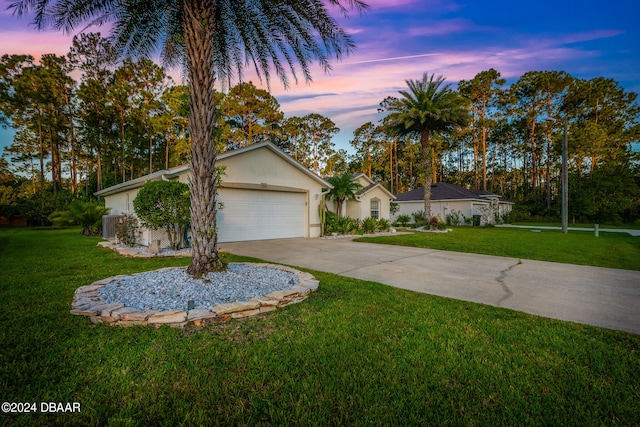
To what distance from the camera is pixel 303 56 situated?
6.61 metres

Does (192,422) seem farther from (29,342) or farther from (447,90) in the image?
(447,90)

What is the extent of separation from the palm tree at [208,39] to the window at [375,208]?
1505cm

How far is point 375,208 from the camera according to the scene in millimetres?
21312

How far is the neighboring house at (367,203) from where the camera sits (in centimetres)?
1998

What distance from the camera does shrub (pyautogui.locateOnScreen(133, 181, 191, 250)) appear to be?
8.40 meters

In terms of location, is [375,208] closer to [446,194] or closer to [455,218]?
[455,218]

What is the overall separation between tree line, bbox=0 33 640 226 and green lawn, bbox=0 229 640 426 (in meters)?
18.1

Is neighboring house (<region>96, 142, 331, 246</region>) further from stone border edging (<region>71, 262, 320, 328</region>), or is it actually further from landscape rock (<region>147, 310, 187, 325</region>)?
landscape rock (<region>147, 310, 187, 325</region>)

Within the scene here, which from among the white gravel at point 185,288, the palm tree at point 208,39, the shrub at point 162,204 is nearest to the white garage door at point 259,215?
the shrub at point 162,204

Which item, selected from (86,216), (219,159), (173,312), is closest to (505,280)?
(173,312)

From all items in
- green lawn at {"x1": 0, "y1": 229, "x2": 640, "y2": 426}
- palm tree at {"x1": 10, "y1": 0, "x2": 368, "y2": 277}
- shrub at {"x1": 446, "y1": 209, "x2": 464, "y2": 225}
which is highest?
palm tree at {"x1": 10, "y1": 0, "x2": 368, "y2": 277}

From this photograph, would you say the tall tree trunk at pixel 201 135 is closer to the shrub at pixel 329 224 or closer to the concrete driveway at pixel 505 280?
the concrete driveway at pixel 505 280

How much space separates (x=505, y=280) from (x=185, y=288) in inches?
237

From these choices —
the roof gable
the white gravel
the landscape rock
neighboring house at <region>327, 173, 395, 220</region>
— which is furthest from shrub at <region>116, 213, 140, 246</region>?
neighboring house at <region>327, 173, 395, 220</region>
